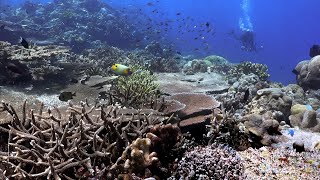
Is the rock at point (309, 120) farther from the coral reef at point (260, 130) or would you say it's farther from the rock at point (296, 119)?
the coral reef at point (260, 130)

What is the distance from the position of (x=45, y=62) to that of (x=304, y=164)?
8.07 metres

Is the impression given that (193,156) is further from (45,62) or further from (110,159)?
(45,62)

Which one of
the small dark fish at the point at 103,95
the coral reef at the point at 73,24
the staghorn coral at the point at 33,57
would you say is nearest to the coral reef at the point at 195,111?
the small dark fish at the point at 103,95

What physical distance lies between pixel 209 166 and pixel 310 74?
12475mm

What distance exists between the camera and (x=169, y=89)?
1080 cm

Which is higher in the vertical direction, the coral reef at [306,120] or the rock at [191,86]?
the coral reef at [306,120]

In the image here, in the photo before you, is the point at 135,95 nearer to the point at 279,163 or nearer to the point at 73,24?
the point at 279,163

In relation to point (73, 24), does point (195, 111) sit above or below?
above

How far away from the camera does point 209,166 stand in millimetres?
3307

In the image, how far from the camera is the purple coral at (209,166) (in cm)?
326

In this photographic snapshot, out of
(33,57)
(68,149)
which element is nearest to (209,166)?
(68,149)

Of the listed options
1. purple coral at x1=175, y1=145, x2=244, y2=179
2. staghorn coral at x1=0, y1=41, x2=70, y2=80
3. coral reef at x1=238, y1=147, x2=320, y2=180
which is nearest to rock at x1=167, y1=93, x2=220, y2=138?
coral reef at x1=238, y1=147, x2=320, y2=180

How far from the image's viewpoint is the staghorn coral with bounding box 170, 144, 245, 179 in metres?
3.26

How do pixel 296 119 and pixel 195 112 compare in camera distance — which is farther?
pixel 296 119
